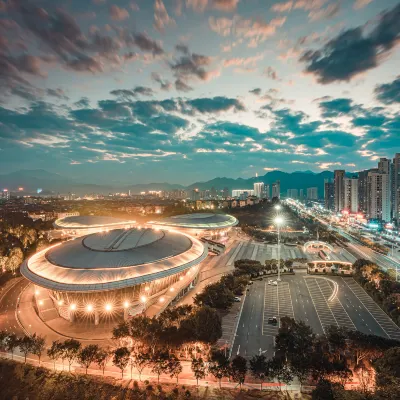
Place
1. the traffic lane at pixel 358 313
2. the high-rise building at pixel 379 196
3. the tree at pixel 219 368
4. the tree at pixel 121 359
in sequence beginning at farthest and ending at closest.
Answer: the high-rise building at pixel 379 196, the traffic lane at pixel 358 313, the tree at pixel 121 359, the tree at pixel 219 368

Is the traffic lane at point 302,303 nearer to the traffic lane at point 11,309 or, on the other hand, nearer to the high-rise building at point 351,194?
the traffic lane at point 11,309

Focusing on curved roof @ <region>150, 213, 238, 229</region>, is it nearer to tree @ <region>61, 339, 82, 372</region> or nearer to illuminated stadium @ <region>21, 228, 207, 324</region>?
illuminated stadium @ <region>21, 228, 207, 324</region>

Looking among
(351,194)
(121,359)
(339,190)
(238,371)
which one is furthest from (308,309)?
(339,190)

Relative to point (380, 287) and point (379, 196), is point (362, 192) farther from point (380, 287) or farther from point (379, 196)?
point (380, 287)

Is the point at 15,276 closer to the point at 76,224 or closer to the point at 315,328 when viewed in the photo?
the point at 76,224

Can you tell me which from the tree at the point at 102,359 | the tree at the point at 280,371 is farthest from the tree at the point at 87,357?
the tree at the point at 280,371
